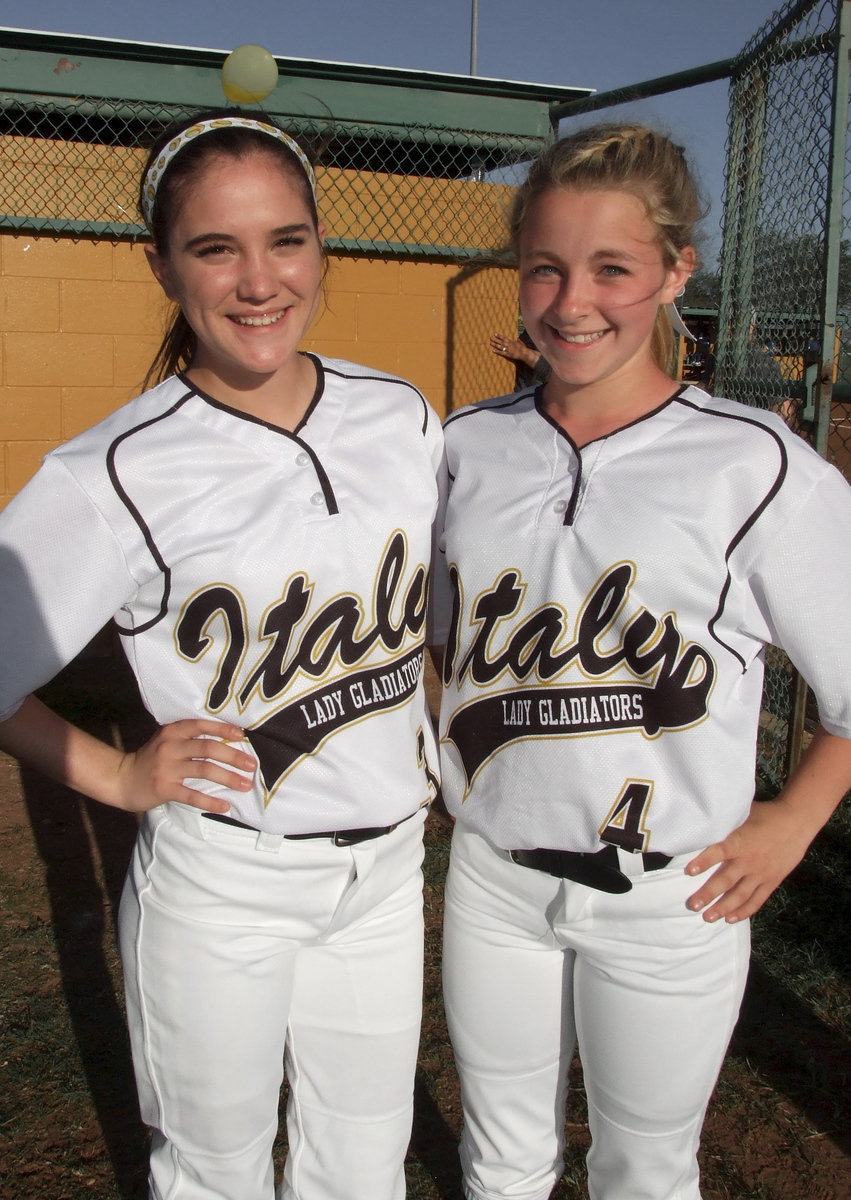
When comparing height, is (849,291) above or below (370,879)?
above

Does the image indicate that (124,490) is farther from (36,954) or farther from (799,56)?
(799,56)

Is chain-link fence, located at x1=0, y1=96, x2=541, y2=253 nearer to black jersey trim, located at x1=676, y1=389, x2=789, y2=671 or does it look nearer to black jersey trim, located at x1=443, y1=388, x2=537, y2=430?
black jersey trim, located at x1=443, y1=388, x2=537, y2=430

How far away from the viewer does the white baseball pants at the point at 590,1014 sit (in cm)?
158

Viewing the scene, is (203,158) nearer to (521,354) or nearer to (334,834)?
(334,834)

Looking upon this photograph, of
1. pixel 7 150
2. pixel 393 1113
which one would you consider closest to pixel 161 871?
pixel 393 1113

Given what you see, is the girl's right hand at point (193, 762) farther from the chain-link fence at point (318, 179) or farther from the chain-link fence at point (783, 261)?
the chain-link fence at point (318, 179)

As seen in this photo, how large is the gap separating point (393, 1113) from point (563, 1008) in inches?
13.2

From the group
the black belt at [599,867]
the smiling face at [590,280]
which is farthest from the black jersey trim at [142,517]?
the black belt at [599,867]

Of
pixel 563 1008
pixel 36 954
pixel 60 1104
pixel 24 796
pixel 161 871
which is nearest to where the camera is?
pixel 161 871

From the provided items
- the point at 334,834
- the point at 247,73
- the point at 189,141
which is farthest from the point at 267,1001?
the point at 247,73

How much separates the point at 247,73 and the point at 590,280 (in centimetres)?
190

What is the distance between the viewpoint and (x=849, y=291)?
3760mm

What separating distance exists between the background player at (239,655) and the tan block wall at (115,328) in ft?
17.8

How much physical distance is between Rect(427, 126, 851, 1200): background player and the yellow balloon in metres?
1.66
